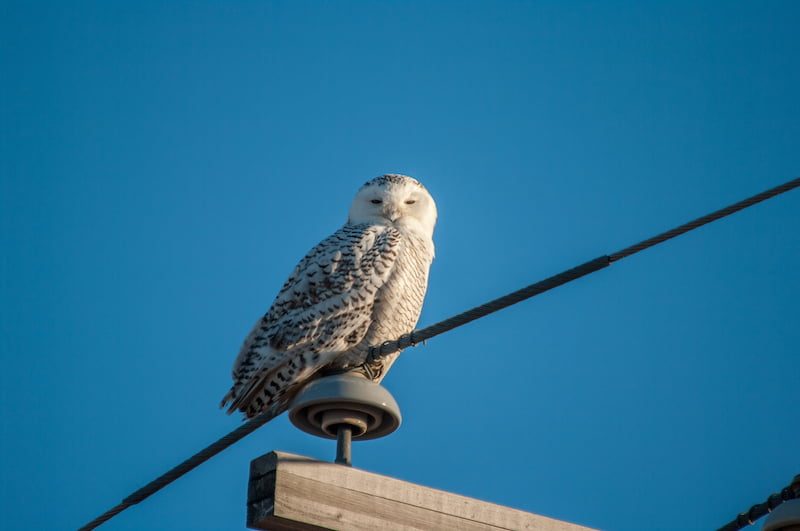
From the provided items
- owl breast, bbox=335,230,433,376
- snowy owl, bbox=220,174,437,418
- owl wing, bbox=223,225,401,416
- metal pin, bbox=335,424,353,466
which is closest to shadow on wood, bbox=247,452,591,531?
metal pin, bbox=335,424,353,466

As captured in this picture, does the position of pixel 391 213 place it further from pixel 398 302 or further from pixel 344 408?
A: pixel 344 408

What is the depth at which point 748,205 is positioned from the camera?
9.57 ft

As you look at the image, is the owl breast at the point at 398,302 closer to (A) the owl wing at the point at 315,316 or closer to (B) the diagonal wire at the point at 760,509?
(A) the owl wing at the point at 315,316

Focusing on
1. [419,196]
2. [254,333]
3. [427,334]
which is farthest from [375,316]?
[427,334]

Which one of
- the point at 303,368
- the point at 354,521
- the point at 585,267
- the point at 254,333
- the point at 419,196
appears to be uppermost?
the point at 419,196

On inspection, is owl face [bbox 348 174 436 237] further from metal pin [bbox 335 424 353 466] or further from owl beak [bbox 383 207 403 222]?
metal pin [bbox 335 424 353 466]

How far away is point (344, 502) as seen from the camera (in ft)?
8.89

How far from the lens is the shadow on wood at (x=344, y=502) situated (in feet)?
8.56

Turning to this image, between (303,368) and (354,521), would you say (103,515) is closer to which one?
(354,521)

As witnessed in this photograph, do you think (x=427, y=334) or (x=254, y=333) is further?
(x=254, y=333)

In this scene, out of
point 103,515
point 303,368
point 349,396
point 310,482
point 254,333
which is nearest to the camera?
point 310,482

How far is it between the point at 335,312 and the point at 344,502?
2.46 metres

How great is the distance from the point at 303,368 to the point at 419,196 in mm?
1566

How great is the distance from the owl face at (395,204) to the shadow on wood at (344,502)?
3.04 meters
